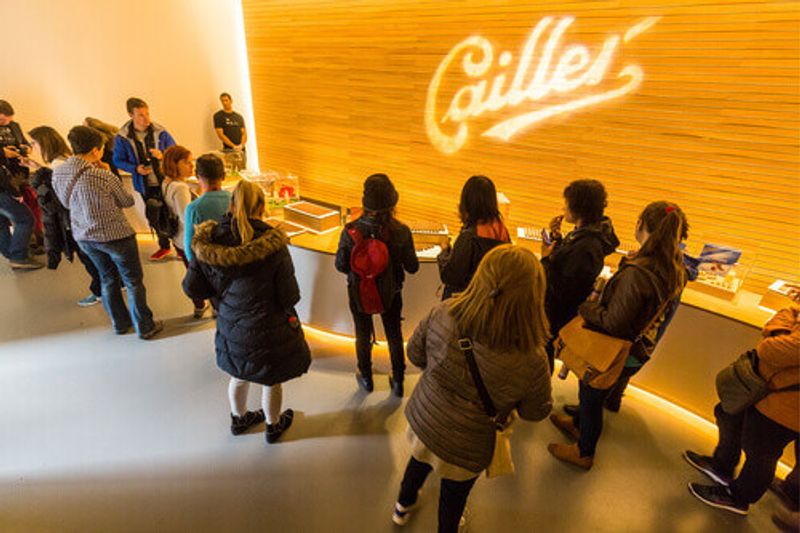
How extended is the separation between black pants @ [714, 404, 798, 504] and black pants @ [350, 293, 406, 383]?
1.73 meters

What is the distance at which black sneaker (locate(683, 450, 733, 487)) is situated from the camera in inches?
88.9

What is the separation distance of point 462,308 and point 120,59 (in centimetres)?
534

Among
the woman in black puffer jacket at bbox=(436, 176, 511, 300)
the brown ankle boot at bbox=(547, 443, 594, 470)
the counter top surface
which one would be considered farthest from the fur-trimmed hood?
the counter top surface

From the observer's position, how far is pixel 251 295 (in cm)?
202

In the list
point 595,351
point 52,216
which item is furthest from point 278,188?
point 595,351

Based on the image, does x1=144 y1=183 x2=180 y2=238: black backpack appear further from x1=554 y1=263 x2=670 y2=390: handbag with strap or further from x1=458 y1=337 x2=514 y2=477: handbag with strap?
x1=554 y1=263 x2=670 y2=390: handbag with strap

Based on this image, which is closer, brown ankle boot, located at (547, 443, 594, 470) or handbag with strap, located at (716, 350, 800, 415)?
handbag with strap, located at (716, 350, 800, 415)

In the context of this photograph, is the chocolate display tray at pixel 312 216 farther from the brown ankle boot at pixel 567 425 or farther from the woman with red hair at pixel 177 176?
the brown ankle boot at pixel 567 425

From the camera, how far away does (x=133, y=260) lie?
3.21 m

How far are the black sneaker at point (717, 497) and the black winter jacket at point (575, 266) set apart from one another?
3.60ft

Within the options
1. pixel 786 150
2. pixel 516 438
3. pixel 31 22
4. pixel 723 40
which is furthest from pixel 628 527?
pixel 31 22

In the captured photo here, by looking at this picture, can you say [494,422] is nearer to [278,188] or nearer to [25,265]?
[278,188]

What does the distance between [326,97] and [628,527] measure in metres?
3.81

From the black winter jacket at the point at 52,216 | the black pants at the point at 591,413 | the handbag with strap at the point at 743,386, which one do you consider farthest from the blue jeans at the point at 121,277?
the handbag with strap at the point at 743,386
